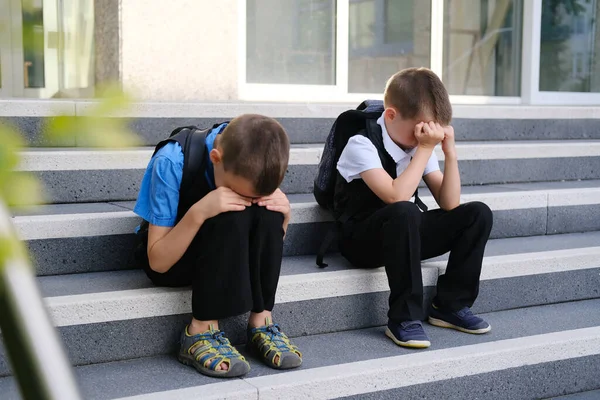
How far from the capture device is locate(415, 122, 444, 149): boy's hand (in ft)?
8.86

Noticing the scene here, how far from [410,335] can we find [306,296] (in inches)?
14.1

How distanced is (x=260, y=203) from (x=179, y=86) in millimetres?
2594

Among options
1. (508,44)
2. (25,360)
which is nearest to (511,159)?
(508,44)

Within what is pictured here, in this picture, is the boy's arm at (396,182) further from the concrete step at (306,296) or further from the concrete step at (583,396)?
the concrete step at (583,396)

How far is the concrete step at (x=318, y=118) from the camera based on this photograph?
10.9 ft

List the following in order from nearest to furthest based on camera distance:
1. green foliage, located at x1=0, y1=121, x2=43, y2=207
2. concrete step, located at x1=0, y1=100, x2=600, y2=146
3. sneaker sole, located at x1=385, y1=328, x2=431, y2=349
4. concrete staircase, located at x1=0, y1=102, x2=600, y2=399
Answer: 1. green foliage, located at x1=0, y1=121, x2=43, y2=207
2. concrete staircase, located at x1=0, y1=102, x2=600, y2=399
3. sneaker sole, located at x1=385, y1=328, x2=431, y2=349
4. concrete step, located at x1=0, y1=100, x2=600, y2=146

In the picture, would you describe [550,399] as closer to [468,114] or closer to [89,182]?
[89,182]

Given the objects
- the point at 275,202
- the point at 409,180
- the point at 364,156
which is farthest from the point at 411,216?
the point at 275,202

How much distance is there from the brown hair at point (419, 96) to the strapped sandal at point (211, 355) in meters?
1.00

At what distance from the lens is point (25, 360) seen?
0.45 metres

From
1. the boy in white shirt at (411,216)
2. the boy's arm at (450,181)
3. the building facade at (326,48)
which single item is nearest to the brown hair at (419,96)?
the boy in white shirt at (411,216)

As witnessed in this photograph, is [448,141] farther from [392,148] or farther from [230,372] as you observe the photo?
[230,372]

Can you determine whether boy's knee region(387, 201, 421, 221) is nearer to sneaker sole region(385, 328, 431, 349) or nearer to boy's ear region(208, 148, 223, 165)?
sneaker sole region(385, 328, 431, 349)

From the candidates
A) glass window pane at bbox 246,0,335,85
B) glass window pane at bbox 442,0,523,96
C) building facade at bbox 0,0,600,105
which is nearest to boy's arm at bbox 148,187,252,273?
building facade at bbox 0,0,600,105
